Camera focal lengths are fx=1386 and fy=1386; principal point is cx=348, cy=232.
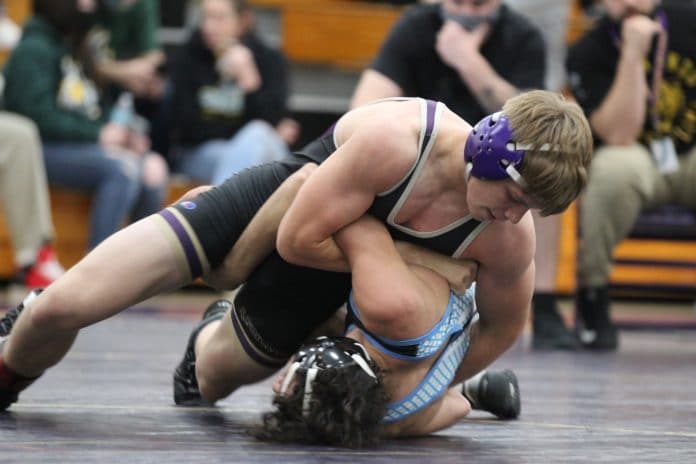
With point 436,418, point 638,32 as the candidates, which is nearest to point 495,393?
point 436,418

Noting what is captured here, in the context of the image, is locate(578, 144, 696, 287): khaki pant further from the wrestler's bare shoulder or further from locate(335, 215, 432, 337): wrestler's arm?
locate(335, 215, 432, 337): wrestler's arm

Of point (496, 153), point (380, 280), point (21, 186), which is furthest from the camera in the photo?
point (21, 186)

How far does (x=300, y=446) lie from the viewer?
2287 millimetres

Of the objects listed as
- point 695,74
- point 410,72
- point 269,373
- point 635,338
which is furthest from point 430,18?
point 269,373

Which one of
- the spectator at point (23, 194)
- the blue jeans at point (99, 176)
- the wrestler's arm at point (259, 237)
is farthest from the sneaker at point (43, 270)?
the wrestler's arm at point (259, 237)

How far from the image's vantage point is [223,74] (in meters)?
6.64

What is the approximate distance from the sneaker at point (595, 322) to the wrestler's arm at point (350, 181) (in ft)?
7.86

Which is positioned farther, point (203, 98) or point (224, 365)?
point (203, 98)

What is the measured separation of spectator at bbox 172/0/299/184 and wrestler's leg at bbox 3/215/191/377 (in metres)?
3.97

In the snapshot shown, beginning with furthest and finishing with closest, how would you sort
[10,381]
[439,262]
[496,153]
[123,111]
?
[123,111] < [10,381] < [439,262] < [496,153]

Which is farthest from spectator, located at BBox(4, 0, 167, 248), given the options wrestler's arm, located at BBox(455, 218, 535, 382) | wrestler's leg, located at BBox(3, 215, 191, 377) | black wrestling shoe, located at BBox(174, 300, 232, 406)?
wrestler's arm, located at BBox(455, 218, 535, 382)

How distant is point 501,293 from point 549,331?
2.17m

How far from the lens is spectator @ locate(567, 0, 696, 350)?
15.0 feet

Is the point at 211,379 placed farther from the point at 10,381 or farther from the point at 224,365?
the point at 10,381
